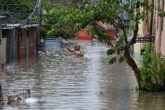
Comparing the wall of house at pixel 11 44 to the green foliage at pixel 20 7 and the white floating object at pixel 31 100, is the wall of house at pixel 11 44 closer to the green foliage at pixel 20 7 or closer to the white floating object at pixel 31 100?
the green foliage at pixel 20 7

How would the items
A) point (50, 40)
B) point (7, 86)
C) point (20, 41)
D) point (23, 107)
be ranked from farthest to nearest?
point (50, 40), point (20, 41), point (7, 86), point (23, 107)

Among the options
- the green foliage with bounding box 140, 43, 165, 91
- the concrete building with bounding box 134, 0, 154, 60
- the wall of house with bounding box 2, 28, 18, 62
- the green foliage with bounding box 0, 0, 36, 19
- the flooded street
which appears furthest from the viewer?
the green foliage with bounding box 0, 0, 36, 19

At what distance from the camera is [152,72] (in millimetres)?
18922

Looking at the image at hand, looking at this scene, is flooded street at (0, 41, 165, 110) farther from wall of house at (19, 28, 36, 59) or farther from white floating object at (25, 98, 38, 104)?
wall of house at (19, 28, 36, 59)

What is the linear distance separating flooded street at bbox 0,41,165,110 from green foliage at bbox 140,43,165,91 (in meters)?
0.40

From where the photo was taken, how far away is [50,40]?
165 feet

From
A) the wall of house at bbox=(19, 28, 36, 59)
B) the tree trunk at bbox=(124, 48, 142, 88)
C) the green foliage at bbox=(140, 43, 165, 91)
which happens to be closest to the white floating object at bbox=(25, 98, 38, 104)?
the tree trunk at bbox=(124, 48, 142, 88)

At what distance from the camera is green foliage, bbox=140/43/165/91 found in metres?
18.9

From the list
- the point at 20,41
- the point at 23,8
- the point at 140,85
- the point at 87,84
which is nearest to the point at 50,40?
the point at 23,8

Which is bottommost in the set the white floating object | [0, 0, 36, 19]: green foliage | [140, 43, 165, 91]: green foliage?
the white floating object

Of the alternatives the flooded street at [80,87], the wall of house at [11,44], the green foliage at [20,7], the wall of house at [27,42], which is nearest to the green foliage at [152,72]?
the flooded street at [80,87]

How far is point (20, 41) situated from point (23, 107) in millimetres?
23336

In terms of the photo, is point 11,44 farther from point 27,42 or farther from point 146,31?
point 146,31

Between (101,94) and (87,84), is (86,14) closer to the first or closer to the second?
(101,94)
